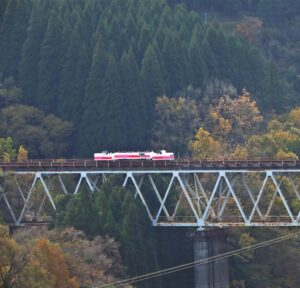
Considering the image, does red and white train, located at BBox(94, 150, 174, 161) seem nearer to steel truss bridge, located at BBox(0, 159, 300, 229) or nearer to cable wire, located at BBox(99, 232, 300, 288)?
steel truss bridge, located at BBox(0, 159, 300, 229)

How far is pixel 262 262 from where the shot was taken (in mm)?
119625

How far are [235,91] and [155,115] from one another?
11712 mm

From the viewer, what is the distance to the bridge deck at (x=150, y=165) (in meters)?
113

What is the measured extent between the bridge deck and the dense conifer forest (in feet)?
4.70

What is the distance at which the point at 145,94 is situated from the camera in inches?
5802

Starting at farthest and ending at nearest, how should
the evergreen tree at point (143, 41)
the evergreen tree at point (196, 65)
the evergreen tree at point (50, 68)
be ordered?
the evergreen tree at point (196, 65) → the evergreen tree at point (143, 41) → the evergreen tree at point (50, 68)

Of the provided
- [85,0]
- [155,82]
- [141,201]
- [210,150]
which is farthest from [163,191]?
[85,0]

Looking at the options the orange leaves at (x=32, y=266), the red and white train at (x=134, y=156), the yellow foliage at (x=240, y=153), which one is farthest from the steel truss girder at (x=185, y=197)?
the orange leaves at (x=32, y=266)

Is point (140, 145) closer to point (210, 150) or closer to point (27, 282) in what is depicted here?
point (210, 150)

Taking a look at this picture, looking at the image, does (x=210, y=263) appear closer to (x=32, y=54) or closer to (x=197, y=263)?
(x=197, y=263)

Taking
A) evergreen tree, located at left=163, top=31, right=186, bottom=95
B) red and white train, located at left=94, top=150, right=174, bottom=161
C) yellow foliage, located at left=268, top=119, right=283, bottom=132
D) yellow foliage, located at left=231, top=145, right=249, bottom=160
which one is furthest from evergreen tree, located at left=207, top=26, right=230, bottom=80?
red and white train, located at left=94, top=150, right=174, bottom=161

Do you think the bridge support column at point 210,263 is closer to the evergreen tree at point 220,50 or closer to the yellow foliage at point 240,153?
the yellow foliage at point 240,153

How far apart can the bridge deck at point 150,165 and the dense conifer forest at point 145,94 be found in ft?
4.70

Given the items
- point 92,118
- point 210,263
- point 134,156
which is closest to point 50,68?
point 92,118
